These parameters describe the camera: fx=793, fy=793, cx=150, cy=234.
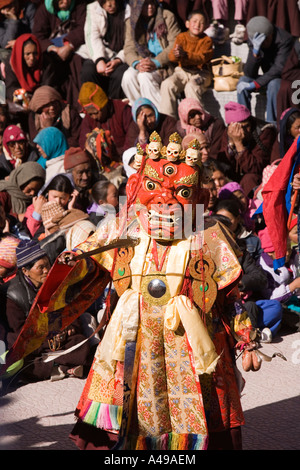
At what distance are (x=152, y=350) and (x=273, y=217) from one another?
1.62m

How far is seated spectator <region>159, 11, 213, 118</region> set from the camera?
8.46m

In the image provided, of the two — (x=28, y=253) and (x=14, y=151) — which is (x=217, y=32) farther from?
(x=28, y=253)

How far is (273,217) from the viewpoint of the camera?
541 cm

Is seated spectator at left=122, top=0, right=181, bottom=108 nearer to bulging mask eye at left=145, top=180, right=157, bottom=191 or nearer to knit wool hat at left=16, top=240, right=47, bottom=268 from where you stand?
knit wool hat at left=16, top=240, right=47, bottom=268

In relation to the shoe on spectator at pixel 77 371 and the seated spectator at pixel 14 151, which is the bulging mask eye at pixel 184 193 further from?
the seated spectator at pixel 14 151

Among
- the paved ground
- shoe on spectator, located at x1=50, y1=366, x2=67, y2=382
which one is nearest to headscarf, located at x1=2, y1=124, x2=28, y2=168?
shoe on spectator, located at x1=50, y1=366, x2=67, y2=382

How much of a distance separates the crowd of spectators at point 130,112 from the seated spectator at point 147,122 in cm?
1

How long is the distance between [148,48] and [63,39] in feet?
4.23

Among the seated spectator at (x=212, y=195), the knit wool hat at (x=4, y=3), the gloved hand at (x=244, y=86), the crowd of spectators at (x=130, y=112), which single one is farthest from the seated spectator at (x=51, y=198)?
the knit wool hat at (x=4, y=3)

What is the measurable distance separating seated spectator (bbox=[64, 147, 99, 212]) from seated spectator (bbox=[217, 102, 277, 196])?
1351mm

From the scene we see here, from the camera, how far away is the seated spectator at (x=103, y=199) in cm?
723
